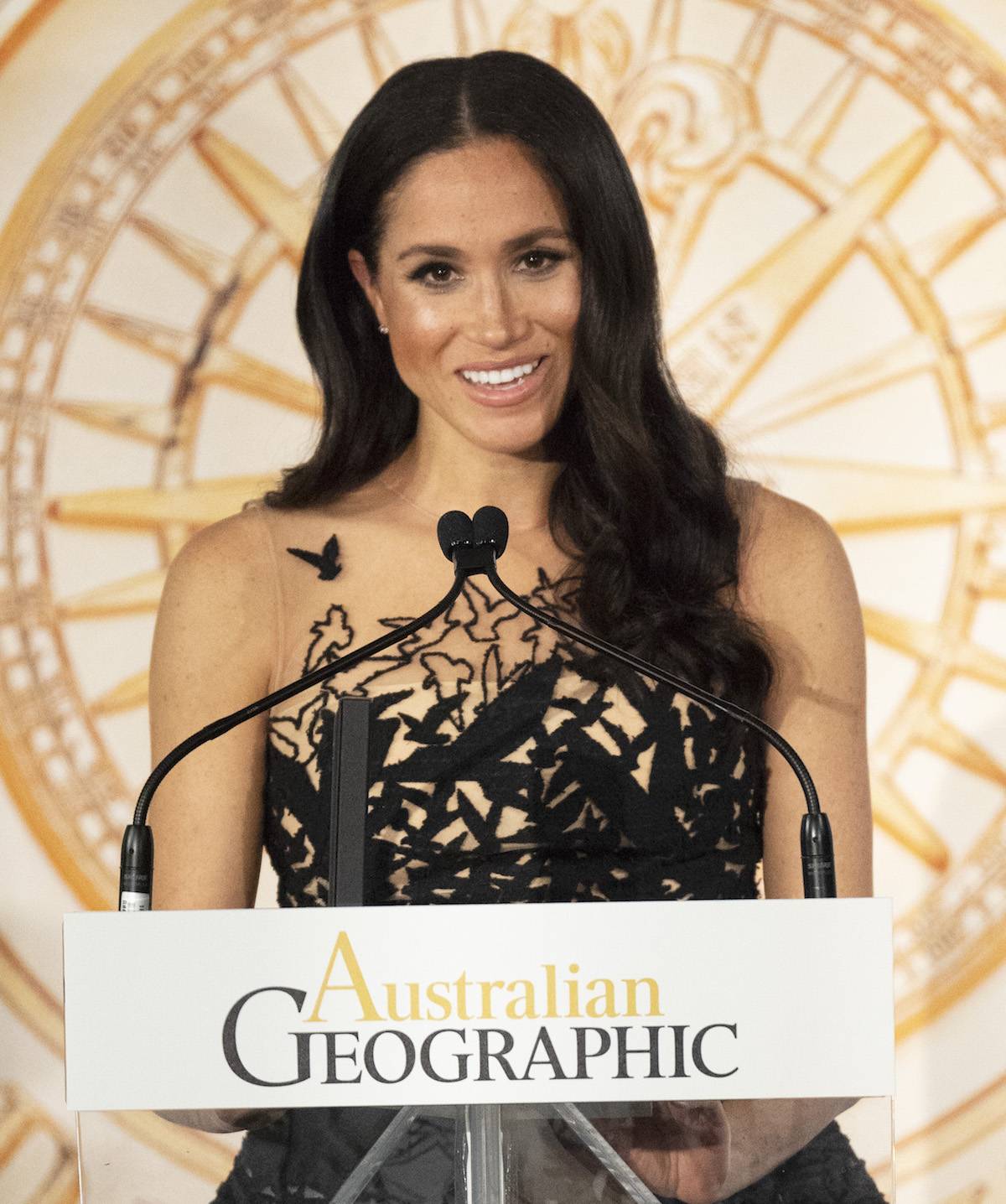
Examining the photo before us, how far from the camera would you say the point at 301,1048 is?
1032mm

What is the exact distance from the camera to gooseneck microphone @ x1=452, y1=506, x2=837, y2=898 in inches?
44.1

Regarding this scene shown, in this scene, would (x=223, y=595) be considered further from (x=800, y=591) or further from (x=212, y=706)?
(x=800, y=591)

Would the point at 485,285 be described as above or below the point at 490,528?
above

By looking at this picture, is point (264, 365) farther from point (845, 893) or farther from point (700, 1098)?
point (700, 1098)

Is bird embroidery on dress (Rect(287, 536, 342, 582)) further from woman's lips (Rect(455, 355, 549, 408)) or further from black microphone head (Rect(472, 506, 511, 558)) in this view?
black microphone head (Rect(472, 506, 511, 558))

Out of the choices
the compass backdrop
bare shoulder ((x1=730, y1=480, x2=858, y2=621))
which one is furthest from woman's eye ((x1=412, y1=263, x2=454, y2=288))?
the compass backdrop

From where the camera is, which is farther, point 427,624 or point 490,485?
point 490,485

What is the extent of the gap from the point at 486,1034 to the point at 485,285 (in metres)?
1.02

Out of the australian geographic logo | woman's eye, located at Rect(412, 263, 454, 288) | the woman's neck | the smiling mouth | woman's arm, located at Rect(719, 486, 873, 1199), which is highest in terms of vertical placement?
woman's eye, located at Rect(412, 263, 454, 288)

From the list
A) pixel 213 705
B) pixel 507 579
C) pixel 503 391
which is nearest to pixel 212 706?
pixel 213 705

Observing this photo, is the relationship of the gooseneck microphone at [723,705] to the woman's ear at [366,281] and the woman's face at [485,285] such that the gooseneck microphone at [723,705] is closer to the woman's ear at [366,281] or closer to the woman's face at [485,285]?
the woman's face at [485,285]

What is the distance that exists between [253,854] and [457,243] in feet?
2.37

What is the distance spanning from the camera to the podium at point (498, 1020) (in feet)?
3.37

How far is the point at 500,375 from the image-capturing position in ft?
6.09
